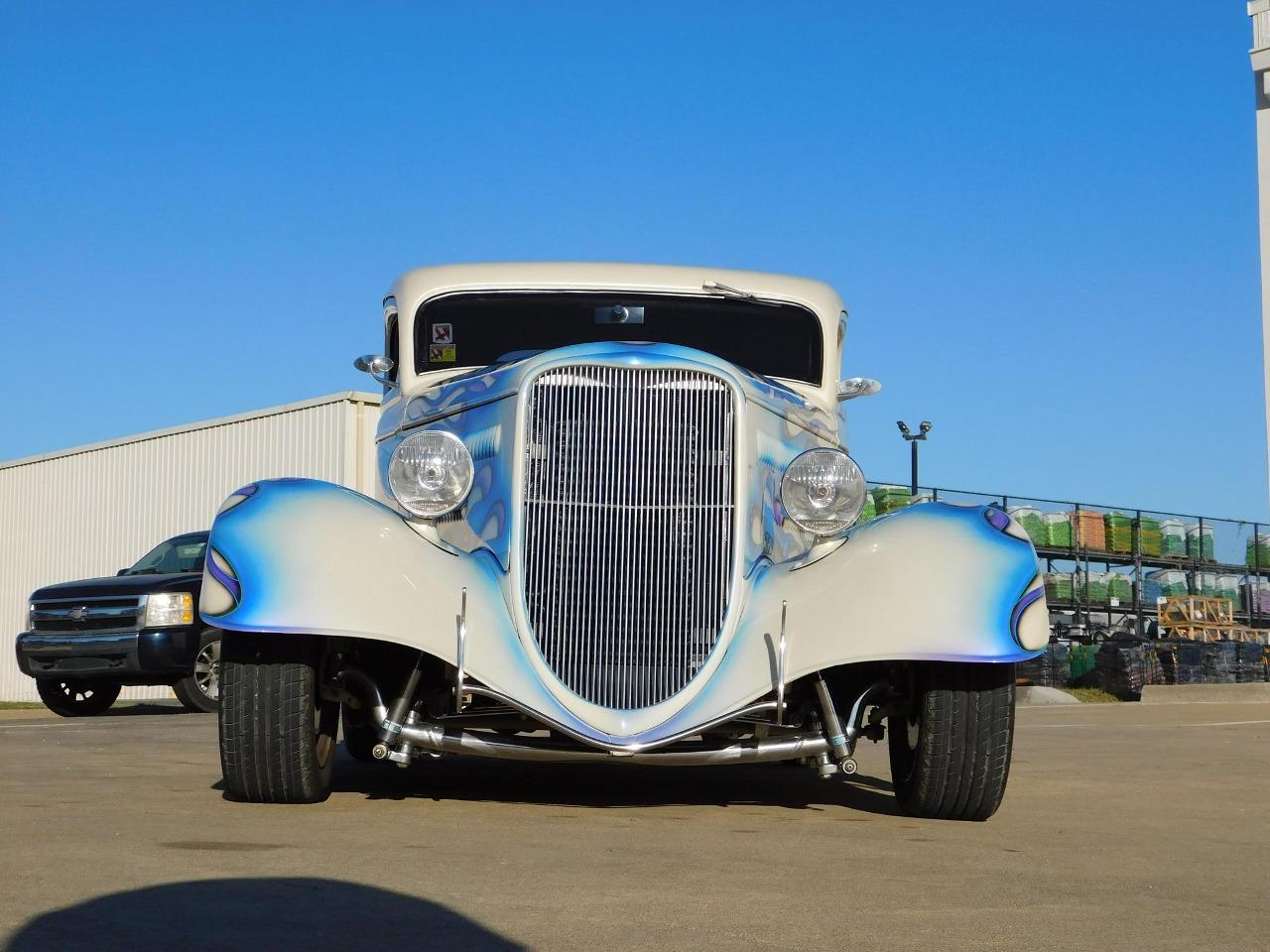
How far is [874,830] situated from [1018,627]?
2.72 ft

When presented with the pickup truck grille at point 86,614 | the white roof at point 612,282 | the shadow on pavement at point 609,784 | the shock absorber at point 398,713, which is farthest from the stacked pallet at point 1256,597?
the shock absorber at point 398,713

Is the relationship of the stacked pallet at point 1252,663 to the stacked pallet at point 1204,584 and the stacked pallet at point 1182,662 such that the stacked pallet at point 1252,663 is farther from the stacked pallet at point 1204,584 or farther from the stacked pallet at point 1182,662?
the stacked pallet at point 1204,584

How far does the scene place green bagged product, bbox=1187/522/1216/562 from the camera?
35094 mm

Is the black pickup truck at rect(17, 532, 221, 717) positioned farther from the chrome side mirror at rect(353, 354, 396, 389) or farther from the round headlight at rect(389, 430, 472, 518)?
the round headlight at rect(389, 430, 472, 518)

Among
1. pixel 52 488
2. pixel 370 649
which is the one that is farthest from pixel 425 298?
pixel 52 488

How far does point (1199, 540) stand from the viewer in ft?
115

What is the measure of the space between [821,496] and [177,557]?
38.3 ft

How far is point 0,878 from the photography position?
146 inches

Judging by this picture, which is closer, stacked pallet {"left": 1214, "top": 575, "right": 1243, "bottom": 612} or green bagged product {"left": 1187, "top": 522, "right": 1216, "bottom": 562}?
stacked pallet {"left": 1214, "top": 575, "right": 1243, "bottom": 612}

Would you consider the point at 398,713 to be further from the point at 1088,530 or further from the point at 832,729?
the point at 1088,530

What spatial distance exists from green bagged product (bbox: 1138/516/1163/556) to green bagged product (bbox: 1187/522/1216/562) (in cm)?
92

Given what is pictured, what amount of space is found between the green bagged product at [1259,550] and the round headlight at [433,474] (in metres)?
32.5

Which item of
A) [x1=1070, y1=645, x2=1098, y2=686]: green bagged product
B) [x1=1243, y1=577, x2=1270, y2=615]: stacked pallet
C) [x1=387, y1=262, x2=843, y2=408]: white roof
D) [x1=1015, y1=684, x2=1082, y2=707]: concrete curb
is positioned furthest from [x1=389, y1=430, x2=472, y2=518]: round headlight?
[x1=1243, y1=577, x2=1270, y2=615]: stacked pallet

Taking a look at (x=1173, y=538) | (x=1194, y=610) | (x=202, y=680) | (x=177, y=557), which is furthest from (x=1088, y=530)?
(x=202, y=680)
